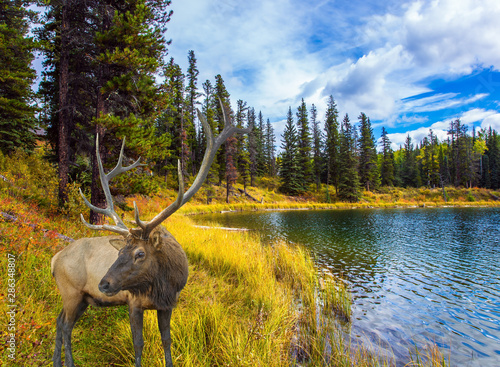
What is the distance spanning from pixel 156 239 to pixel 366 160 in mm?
56454

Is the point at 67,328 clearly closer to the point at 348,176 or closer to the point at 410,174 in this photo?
the point at 348,176

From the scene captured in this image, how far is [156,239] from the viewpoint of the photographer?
2494mm

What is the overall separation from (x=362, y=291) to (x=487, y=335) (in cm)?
262

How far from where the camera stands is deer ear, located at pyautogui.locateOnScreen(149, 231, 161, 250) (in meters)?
2.47

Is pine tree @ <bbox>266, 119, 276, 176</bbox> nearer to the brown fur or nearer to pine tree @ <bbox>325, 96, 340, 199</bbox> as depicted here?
pine tree @ <bbox>325, 96, 340, 199</bbox>

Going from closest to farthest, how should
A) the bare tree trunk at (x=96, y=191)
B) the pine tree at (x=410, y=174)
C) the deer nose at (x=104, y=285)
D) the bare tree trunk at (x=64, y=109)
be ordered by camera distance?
1. the deer nose at (x=104, y=285)
2. the bare tree trunk at (x=96, y=191)
3. the bare tree trunk at (x=64, y=109)
4. the pine tree at (x=410, y=174)

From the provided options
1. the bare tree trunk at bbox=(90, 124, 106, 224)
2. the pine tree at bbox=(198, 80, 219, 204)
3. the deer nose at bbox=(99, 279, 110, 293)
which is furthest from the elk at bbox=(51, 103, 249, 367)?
the pine tree at bbox=(198, 80, 219, 204)

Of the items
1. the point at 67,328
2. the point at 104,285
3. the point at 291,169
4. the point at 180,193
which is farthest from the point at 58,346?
the point at 291,169

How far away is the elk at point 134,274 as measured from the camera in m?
2.38

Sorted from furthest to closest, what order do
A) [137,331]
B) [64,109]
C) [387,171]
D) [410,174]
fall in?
[410,174]
[387,171]
[64,109]
[137,331]

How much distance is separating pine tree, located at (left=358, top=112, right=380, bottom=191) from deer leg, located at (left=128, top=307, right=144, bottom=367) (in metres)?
54.3

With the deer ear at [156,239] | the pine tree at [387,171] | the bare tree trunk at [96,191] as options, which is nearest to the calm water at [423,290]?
the deer ear at [156,239]

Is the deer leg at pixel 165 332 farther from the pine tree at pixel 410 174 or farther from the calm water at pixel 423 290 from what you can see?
the pine tree at pixel 410 174

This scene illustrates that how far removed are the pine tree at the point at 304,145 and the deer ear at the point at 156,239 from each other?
48774 millimetres
